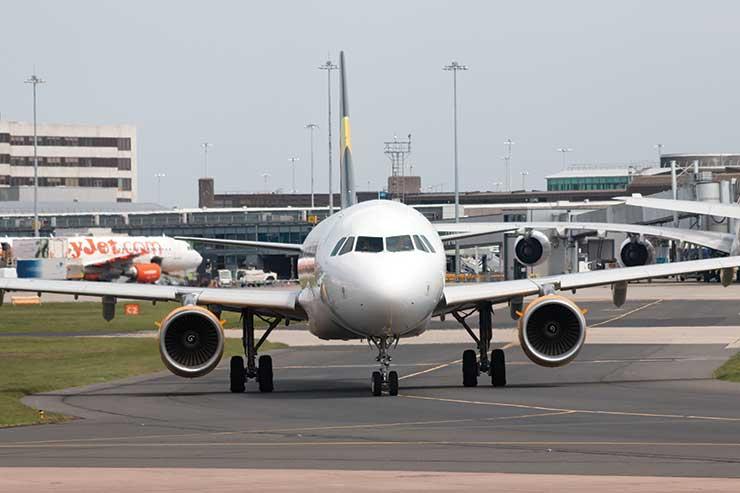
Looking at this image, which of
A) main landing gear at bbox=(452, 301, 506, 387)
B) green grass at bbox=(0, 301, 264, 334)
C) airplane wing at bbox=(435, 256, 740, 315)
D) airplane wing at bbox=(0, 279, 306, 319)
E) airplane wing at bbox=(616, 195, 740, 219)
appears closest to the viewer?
airplane wing at bbox=(435, 256, 740, 315)

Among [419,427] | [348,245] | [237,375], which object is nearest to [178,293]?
[237,375]

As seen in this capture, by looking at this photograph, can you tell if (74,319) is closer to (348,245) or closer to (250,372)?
(250,372)

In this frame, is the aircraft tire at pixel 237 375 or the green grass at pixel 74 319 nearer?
the aircraft tire at pixel 237 375

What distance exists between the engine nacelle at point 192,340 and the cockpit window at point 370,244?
149 inches

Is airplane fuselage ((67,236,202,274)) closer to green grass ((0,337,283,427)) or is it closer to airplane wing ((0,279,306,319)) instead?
green grass ((0,337,283,427))

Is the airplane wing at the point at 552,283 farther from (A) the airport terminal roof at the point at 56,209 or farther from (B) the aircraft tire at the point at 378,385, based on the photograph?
(A) the airport terminal roof at the point at 56,209

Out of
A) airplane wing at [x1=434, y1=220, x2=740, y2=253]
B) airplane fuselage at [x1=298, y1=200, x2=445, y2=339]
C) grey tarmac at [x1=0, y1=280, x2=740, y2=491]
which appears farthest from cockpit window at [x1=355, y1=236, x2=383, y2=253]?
airplane wing at [x1=434, y1=220, x2=740, y2=253]

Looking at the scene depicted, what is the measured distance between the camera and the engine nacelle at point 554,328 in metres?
32.4

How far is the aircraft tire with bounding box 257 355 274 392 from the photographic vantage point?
113 feet

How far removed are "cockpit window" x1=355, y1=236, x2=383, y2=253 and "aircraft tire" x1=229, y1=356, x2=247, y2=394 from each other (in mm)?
5244

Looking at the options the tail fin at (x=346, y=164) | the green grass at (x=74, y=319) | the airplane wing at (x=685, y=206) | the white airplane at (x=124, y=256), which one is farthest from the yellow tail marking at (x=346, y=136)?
the white airplane at (x=124, y=256)

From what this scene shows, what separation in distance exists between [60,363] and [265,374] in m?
11.8

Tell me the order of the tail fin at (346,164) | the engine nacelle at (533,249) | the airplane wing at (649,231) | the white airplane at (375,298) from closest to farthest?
the white airplane at (375,298), the tail fin at (346,164), the engine nacelle at (533,249), the airplane wing at (649,231)

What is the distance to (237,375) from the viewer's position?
34531mm
